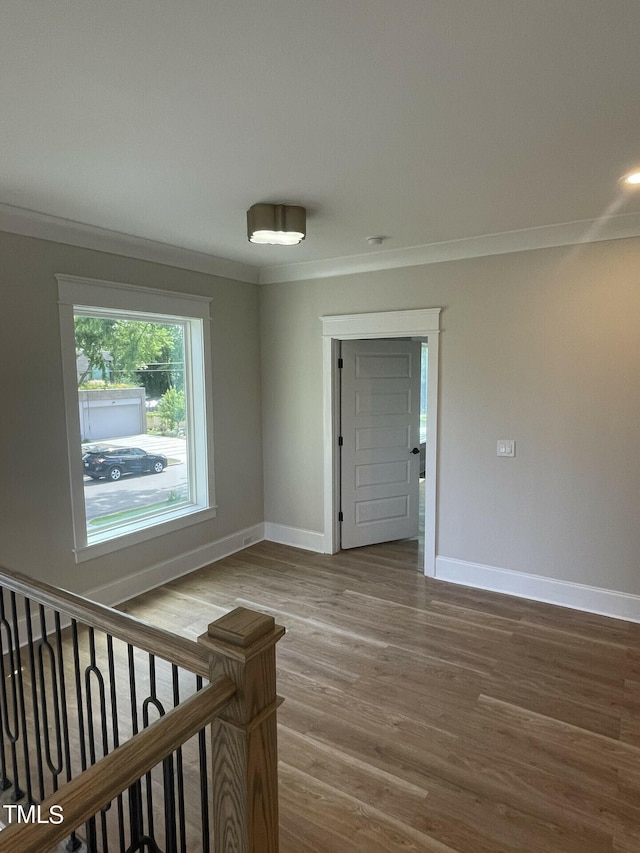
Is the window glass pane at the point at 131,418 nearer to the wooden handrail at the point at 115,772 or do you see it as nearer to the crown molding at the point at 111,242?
the crown molding at the point at 111,242

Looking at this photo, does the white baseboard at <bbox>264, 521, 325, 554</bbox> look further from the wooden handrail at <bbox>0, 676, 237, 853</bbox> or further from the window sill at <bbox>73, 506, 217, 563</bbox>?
the wooden handrail at <bbox>0, 676, 237, 853</bbox>

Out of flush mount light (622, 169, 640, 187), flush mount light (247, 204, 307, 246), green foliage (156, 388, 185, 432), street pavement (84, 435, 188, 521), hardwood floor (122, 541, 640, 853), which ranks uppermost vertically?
flush mount light (622, 169, 640, 187)

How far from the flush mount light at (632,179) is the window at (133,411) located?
3.06 metres

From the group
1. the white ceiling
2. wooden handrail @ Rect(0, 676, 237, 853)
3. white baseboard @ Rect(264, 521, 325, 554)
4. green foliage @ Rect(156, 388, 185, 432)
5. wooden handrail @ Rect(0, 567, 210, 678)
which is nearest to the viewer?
wooden handrail @ Rect(0, 676, 237, 853)

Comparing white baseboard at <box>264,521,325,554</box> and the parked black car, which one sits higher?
the parked black car

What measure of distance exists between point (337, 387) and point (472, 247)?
161 centimetres

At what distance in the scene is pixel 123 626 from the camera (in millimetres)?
1366

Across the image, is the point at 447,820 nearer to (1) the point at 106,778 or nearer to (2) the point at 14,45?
(1) the point at 106,778

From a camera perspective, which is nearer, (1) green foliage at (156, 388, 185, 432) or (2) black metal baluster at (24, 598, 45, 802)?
(2) black metal baluster at (24, 598, 45, 802)

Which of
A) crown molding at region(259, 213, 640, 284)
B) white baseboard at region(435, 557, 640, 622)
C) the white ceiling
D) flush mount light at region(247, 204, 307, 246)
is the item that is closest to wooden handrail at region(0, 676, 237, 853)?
the white ceiling

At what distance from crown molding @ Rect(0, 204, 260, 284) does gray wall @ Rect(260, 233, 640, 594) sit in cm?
105

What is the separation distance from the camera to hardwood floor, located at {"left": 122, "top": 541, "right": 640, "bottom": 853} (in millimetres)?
1890

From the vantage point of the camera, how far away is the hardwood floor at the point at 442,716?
189 centimetres

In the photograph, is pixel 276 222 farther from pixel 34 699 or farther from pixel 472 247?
pixel 34 699
